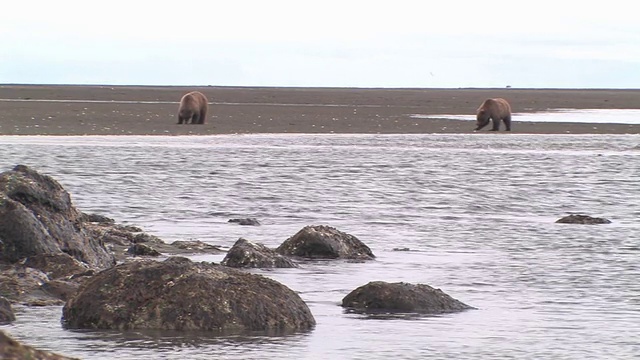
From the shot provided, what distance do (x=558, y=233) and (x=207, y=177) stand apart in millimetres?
9588

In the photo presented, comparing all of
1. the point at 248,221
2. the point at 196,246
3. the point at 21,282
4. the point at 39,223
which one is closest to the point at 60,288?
the point at 21,282

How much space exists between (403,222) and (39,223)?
23.6 feet

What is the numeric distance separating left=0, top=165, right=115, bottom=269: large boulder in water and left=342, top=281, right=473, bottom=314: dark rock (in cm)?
291

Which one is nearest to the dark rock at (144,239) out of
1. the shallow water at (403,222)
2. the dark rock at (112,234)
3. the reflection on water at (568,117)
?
the dark rock at (112,234)

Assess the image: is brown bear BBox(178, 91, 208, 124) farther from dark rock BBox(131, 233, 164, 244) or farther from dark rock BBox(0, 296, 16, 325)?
dark rock BBox(0, 296, 16, 325)

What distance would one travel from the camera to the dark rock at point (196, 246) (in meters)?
14.4

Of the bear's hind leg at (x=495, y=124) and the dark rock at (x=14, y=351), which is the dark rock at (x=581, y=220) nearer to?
the dark rock at (x=14, y=351)

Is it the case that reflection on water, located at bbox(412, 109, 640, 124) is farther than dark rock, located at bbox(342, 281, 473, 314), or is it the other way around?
reflection on water, located at bbox(412, 109, 640, 124)

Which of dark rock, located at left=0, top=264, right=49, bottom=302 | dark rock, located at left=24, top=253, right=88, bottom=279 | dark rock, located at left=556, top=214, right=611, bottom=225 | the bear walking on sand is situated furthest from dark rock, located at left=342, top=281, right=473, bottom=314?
the bear walking on sand

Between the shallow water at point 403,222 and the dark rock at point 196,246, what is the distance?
0.81 metres

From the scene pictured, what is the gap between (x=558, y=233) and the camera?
55.6 ft

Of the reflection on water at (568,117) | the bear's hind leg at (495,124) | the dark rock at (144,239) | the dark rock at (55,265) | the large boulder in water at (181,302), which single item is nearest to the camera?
the large boulder in water at (181,302)

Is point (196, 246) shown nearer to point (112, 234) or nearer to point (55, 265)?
point (112, 234)

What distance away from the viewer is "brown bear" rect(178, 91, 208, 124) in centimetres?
4416
